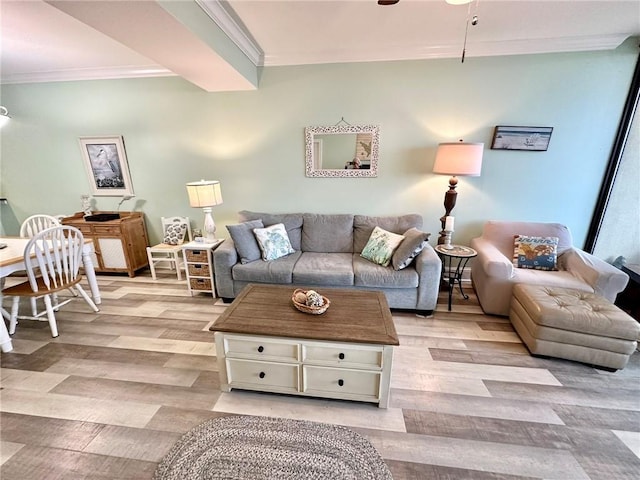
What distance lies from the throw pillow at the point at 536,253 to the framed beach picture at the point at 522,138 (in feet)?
3.34

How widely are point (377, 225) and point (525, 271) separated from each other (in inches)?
60.3

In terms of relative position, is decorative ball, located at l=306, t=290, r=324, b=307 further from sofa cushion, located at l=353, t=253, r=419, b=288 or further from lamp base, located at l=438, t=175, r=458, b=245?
lamp base, located at l=438, t=175, r=458, b=245

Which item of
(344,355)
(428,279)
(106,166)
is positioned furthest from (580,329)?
(106,166)

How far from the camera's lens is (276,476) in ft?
4.24

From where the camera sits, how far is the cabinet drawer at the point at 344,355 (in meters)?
1.57

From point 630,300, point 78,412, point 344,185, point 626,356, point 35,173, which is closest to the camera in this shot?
point 78,412

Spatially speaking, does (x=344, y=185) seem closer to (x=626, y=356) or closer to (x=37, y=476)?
(x=626, y=356)

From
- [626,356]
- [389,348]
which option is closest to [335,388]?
[389,348]

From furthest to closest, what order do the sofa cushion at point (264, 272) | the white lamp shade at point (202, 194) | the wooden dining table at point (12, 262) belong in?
the white lamp shade at point (202, 194), the sofa cushion at point (264, 272), the wooden dining table at point (12, 262)

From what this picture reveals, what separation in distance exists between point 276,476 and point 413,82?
3577mm

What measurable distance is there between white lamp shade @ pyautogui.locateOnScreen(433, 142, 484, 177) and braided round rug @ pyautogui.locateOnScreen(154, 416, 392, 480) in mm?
2443

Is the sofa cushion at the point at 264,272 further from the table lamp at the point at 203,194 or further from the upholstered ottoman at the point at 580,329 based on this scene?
the upholstered ottoman at the point at 580,329

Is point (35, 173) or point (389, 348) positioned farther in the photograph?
point (35, 173)

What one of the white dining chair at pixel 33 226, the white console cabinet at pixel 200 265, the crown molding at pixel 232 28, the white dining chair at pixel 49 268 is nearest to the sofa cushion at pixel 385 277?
the white console cabinet at pixel 200 265
